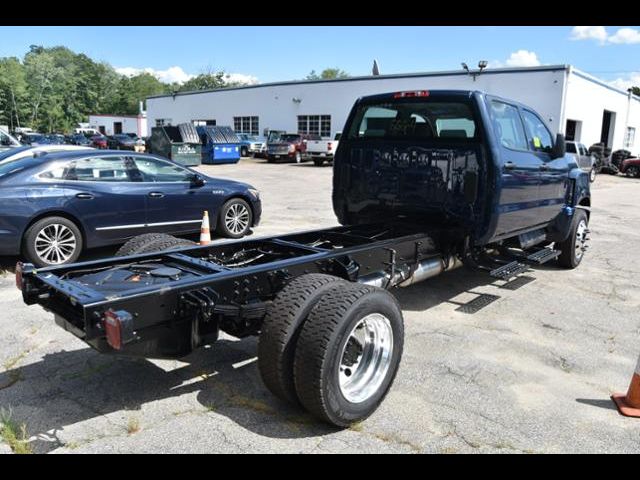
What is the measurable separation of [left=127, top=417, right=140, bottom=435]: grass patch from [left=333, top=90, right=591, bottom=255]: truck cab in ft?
11.5

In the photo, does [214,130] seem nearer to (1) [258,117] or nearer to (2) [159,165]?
(1) [258,117]

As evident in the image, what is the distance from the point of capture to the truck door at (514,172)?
5.46 m

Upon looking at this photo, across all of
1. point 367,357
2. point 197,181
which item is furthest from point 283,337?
point 197,181

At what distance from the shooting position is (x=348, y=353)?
11.7 ft

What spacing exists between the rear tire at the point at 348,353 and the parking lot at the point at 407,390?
18 cm

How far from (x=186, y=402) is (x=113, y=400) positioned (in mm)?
491

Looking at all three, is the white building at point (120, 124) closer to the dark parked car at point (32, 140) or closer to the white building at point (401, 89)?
the white building at point (401, 89)

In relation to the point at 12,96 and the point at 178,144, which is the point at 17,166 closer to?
the point at 178,144

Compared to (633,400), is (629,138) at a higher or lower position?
higher

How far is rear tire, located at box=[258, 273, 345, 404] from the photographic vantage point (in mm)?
3211

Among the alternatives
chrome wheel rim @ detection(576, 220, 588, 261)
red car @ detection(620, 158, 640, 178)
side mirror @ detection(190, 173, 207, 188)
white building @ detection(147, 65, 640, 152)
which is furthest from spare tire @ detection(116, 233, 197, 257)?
red car @ detection(620, 158, 640, 178)

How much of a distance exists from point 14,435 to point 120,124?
248 ft

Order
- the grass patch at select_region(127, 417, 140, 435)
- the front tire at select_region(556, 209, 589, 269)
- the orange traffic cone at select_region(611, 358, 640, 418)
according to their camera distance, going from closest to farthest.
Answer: the grass patch at select_region(127, 417, 140, 435), the orange traffic cone at select_region(611, 358, 640, 418), the front tire at select_region(556, 209, 589, 269)

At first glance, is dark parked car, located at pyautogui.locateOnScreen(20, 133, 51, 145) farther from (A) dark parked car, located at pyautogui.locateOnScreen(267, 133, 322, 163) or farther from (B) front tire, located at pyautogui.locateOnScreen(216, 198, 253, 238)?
(B) front tire, located at pyautogui.locateOnScreen(216, 198, 253, 238)
